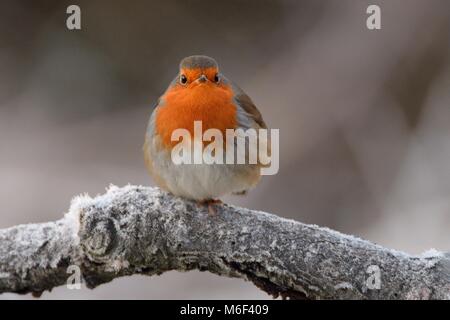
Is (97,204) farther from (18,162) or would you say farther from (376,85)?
(376,85)

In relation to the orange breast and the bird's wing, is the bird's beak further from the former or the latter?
the bird's wing

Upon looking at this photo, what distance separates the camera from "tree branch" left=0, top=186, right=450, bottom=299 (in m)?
2.96

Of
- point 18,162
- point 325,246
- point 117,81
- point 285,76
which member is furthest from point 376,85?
point 325,246

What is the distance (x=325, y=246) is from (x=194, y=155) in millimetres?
750

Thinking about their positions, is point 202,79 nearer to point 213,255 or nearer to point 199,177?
point 199,177

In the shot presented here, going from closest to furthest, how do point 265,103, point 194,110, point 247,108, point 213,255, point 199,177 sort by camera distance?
point 213,255
point 199,177
point 194,110
point 247,108
point 265,103

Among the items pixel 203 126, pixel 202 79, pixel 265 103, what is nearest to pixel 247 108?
pixel 202 79

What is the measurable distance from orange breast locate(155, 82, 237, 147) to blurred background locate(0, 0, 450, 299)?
1843mm

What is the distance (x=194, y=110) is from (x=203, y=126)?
0.34 feet

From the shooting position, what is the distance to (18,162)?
6.35m

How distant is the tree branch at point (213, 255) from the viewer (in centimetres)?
296

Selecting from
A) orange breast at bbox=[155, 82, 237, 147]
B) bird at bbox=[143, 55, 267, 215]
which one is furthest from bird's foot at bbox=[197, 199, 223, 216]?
orange breast at bbox=[155, 82, 237, 147]

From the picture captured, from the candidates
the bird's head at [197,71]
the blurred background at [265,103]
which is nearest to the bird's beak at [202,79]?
the bird's head at [197,71]

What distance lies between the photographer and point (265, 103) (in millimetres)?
6676
